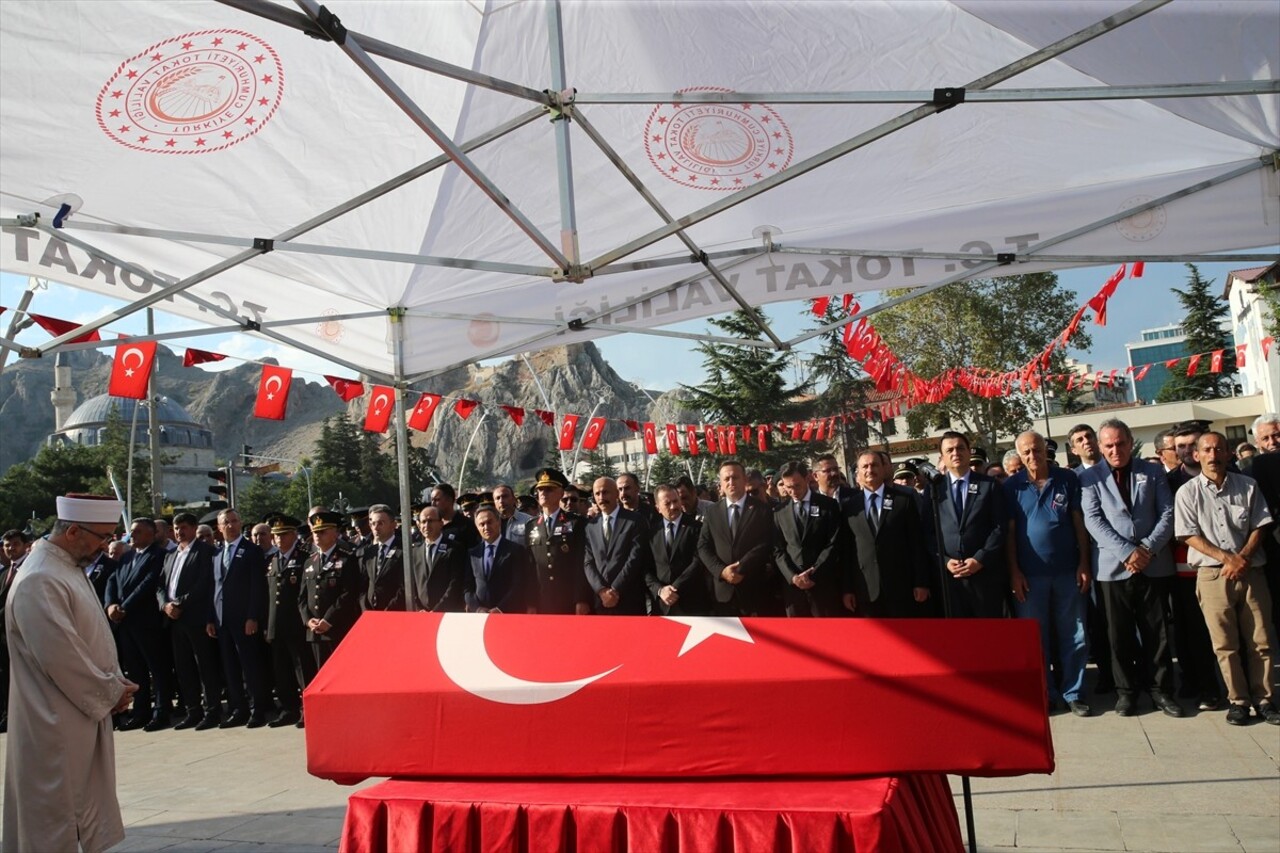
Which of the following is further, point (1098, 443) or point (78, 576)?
point (1098, 443)

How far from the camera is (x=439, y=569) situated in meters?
7.99

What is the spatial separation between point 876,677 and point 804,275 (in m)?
4.17

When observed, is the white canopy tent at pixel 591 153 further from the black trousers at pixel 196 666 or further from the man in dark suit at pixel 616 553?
the black trousers at pixel 196 666

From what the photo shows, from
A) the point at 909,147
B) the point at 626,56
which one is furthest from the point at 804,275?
the point at 626,56

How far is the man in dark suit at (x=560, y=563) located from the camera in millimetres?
7910

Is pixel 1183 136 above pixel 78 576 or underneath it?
above

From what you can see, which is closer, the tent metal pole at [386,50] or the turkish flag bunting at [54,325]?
the tent metal pole at [386,50]

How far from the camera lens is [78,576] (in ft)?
14.8

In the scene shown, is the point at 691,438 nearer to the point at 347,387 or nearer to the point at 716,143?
the point at 347,387

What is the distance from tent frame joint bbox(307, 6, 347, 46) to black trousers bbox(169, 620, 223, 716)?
7.64 m

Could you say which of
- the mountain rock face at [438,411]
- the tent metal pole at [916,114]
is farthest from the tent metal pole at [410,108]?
the mountain rock face at [438,411]

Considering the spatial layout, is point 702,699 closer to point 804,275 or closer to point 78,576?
point 78,576

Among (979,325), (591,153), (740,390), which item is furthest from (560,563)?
(740,390)

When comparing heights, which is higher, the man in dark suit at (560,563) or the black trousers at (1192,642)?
the man in dark suit at (560,563)
